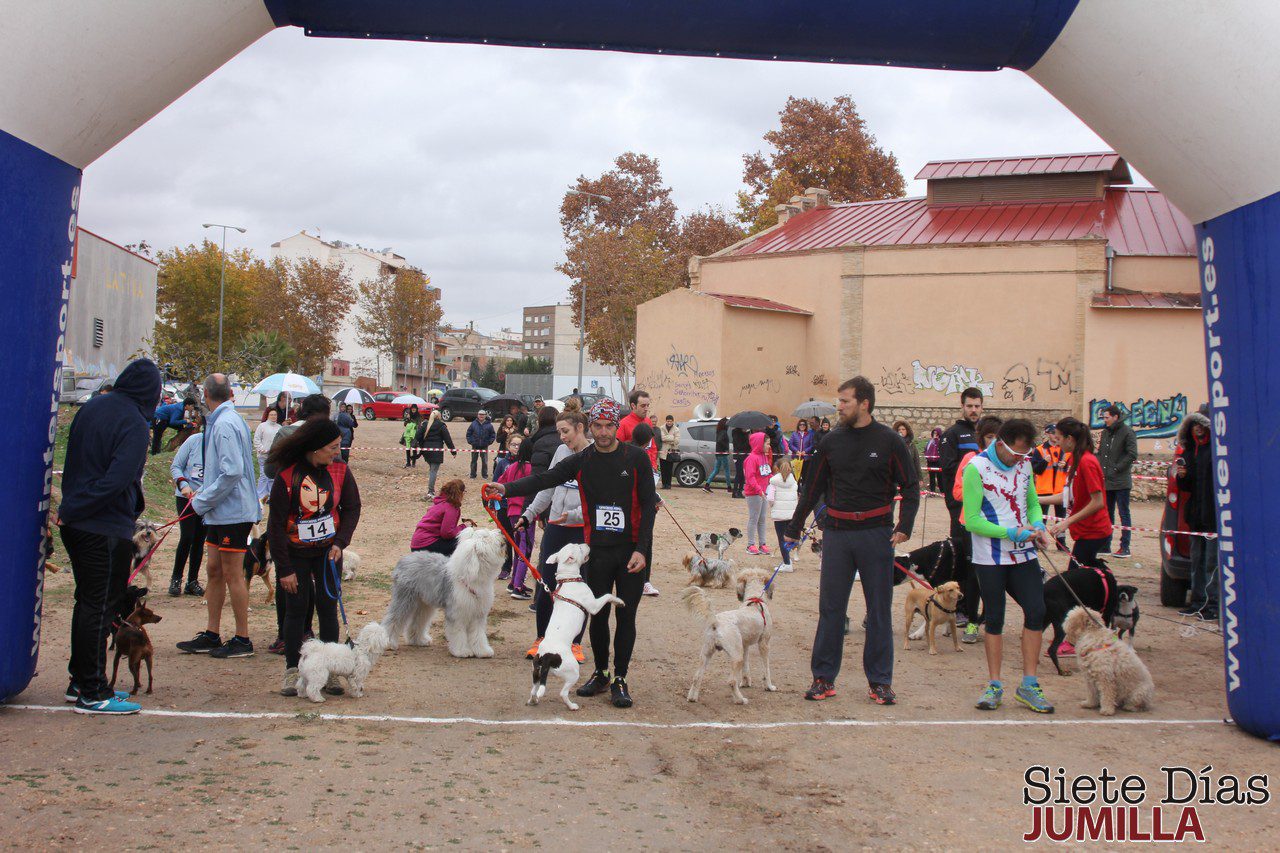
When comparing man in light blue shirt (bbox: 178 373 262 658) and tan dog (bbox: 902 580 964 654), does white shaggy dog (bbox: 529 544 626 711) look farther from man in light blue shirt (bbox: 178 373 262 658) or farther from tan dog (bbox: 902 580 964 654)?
tan dog (bbox: 902 580 964 654)

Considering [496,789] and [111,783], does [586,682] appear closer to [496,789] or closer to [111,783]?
[496,789]

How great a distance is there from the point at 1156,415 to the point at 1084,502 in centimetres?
2084

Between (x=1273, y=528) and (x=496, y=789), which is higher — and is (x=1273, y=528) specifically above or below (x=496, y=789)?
above

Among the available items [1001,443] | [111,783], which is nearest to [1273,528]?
[1001,443]

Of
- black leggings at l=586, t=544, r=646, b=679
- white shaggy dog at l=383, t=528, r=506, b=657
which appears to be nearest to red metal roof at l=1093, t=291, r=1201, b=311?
white shaggy dog at l=383, t=528, r=506, b=657

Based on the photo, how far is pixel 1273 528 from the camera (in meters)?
5.58

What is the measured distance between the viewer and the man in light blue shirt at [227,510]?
23.9ft

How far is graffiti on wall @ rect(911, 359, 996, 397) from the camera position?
28594 millimetres

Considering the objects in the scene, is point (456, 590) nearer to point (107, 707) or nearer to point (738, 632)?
point (738, 632)

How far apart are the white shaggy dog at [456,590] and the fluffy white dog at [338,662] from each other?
44.2 inches

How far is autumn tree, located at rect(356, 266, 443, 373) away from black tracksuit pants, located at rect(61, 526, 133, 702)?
2107 inches

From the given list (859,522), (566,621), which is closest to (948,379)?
(859,522)

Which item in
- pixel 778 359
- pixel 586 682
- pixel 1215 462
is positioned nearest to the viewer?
pixel 1215 462

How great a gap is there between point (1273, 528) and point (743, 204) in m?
39.4
